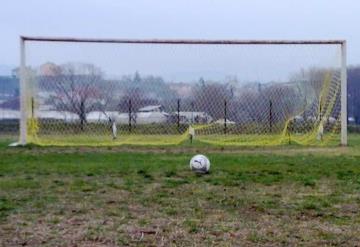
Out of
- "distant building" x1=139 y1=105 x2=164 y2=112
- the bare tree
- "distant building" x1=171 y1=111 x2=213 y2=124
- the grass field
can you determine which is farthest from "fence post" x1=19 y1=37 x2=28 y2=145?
the grass field

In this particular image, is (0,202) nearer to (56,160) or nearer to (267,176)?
(267,176)

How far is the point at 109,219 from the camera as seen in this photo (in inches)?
244

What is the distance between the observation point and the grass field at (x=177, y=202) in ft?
17.9

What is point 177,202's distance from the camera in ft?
23.6

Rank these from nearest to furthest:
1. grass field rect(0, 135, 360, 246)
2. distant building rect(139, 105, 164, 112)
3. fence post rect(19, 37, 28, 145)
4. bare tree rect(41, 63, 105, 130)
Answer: grass field rect(0, 135, 360, 246) → fence post rect(19, 37, 28, 145) → bare tree rect(41, 63, 105, 130) → distant building rect(139, 105, 164, 112)

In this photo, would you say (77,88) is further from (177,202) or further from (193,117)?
(177,202)

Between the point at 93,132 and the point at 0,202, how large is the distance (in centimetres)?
1045

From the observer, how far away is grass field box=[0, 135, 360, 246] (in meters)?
5.46

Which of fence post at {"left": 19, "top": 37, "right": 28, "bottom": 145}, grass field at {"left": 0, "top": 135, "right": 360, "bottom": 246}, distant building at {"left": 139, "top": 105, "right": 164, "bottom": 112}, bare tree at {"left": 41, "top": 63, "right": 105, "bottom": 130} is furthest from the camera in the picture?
distant building at {"left": 139, "top": 105, "right": 164, "bottom": 112}

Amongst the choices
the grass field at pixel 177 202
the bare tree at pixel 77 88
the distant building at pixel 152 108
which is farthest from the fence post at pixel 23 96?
the grass field at pixel 177 202

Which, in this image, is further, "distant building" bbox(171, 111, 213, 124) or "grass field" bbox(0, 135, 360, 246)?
"distant building" bbox(171, 111, 213, 124)

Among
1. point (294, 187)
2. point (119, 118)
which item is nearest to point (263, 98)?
point (119, 118)

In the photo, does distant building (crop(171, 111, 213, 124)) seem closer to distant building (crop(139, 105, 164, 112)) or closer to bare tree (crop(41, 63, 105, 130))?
distant building (crop(139, 105, 164, 112))

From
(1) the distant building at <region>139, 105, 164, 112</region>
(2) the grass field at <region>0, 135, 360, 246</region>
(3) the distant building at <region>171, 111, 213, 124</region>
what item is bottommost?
(2) the grass field at <region>0, 135, 360, 246</region>
